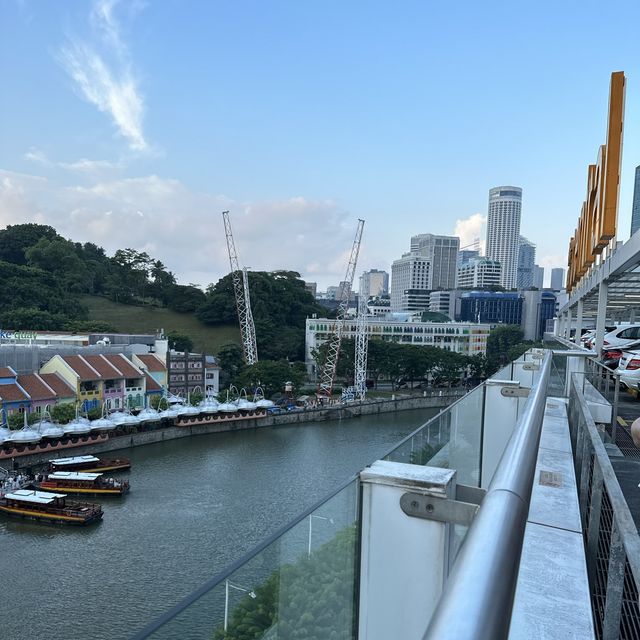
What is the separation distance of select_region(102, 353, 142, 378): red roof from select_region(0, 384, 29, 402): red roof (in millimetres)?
2546

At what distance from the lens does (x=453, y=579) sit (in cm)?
32

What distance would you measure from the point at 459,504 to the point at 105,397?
12902 millimetres

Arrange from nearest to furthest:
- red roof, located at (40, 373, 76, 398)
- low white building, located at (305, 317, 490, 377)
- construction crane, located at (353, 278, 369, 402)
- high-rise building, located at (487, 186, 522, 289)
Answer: red roof, located at (40, 373, 76, 398) < construction crane, located at (353, 278, 369, 402) < low white building, located at (305, 317, 490, 377) < high-rise building, located at (487, 186, 522, 289)

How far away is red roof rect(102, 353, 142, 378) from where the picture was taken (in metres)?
13.2

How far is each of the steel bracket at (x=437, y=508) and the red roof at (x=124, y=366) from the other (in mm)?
13095

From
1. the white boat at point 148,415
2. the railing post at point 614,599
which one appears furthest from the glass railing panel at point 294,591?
the white boat at point 148,415

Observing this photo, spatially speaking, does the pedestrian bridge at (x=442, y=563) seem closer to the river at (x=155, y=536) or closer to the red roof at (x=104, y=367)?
the river at (x=155, y=536)

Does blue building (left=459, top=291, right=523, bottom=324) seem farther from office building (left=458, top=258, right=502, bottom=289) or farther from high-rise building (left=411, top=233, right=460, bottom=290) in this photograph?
high-rise building (left=411, top=233, right=460, bottom=290)

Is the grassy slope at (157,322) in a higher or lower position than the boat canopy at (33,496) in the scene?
higher

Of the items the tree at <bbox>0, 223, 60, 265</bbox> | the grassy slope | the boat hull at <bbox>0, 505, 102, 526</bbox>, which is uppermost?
the tree at <bbox>0, 223, 60, 265</bbox>

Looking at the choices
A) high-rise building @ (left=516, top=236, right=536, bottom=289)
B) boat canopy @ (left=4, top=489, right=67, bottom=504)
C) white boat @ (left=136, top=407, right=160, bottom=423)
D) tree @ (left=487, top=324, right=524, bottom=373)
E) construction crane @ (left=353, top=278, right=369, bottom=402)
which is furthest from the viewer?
high-rise building @ (left=516, top=236, right=536, bottom=289)

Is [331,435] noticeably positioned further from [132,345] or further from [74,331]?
[74,331]

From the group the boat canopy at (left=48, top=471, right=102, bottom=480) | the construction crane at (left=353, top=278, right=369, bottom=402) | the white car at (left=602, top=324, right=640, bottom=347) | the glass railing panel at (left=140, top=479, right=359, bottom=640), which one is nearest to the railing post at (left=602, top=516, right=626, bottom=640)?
the glass railing panel at (left=140, top=479, right=359, bottom=640)

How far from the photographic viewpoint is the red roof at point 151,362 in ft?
46.1
